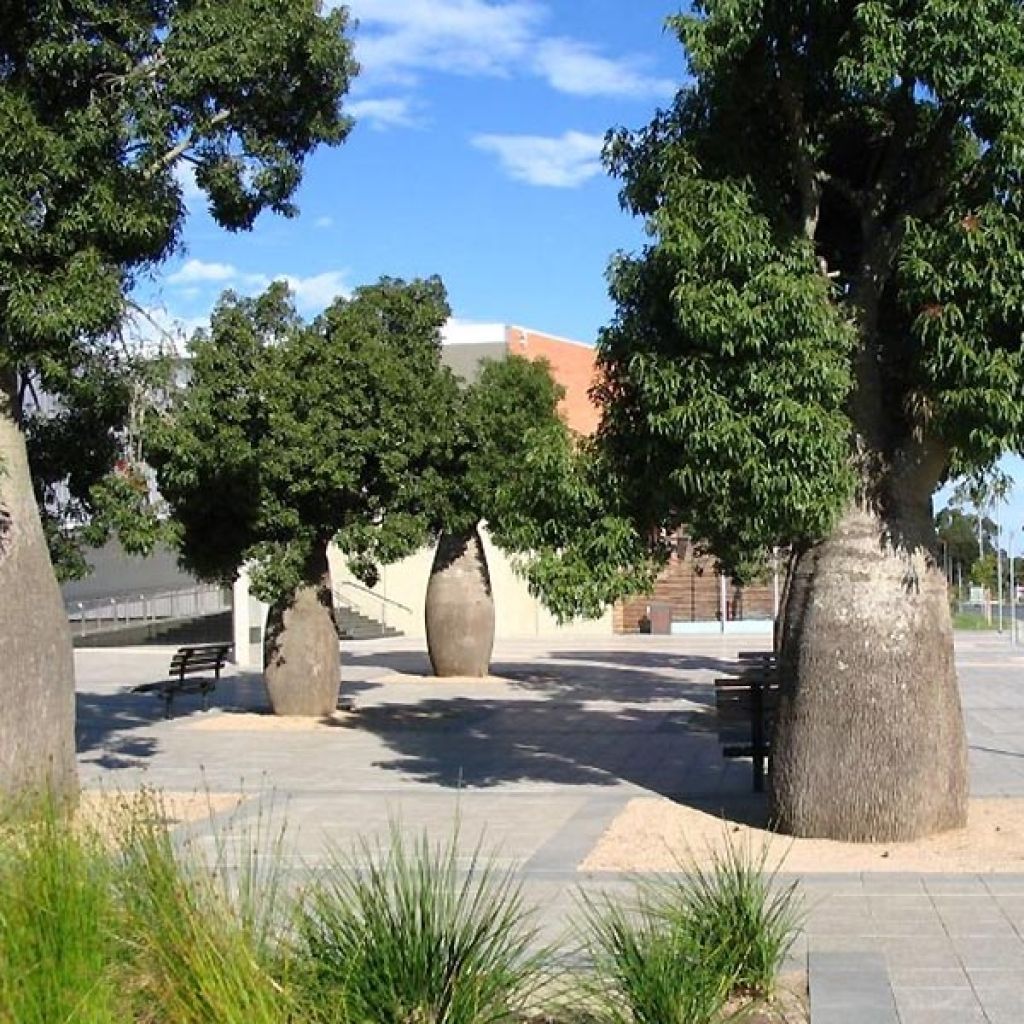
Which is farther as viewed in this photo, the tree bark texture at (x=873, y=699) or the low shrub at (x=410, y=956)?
the tree bark texture at (x=873, y=699)

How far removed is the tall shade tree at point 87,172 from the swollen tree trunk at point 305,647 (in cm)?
617

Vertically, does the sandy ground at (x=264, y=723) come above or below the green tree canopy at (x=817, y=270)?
below

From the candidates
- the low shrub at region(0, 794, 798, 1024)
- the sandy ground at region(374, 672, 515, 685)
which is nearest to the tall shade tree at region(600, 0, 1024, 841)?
the low shrub at region(0, 794, 798, 1024)

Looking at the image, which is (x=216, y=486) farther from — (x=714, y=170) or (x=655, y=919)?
(x=655, y=919)

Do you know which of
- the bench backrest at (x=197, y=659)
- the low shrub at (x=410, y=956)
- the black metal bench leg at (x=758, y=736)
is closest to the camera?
the low shrub at (x=410, y=956)

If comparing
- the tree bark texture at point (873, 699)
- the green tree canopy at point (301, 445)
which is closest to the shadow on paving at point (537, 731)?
the tree bark texture at point (873, 699)

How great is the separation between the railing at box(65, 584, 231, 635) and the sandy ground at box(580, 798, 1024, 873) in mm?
25624

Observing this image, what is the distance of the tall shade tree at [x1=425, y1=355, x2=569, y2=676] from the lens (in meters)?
17.3

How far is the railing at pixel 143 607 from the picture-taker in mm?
36156

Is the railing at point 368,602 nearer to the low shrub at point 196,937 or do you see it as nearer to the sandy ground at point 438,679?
the sandy ground at point 438,679

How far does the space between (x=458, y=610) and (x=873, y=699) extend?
15.4m

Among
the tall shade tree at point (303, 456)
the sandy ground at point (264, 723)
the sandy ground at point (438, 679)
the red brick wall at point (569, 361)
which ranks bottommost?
the sandy ground at point (264, 723)

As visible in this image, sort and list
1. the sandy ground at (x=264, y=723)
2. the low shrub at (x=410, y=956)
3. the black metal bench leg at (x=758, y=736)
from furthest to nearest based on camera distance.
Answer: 1. the sandy ground at (x=264, y=723)
2. the black metal bench leg at (x=758, y=736)
3. the low shrub at (x=410, y=956)

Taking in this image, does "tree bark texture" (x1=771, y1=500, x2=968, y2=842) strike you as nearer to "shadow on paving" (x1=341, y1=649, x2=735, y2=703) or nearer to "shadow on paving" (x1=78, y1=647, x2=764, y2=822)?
"shadow on paving" (x1=78, y1=647, x2=764, y2=822)
